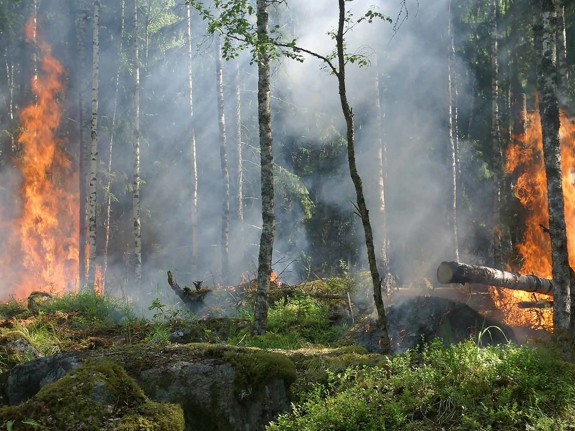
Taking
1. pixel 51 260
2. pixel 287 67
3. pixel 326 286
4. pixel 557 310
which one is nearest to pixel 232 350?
pixel 557 310

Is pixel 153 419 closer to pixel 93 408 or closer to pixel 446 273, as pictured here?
pixel 93 408

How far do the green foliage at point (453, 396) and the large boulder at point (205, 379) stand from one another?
376 millimetres

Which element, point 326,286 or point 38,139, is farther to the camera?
point 38,139

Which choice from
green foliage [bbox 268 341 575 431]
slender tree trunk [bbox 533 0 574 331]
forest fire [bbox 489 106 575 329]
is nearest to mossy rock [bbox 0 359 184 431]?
green foliage [bbox 268 341 575 431]

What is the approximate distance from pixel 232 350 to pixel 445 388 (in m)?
2.08

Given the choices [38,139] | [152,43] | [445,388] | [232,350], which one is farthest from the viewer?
[152,43]

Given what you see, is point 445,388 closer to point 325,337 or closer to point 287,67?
point 325,337

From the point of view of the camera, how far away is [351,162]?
744 centimetres

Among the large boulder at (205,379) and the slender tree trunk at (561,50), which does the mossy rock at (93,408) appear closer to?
the large boulder at (205,379)

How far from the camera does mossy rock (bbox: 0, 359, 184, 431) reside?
12.4 feet

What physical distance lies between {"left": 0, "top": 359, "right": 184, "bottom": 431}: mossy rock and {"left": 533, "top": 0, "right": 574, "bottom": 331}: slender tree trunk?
6802 millimetres

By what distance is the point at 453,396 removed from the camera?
4555mm

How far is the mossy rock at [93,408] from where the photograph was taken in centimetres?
377

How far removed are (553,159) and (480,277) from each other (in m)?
3.40
